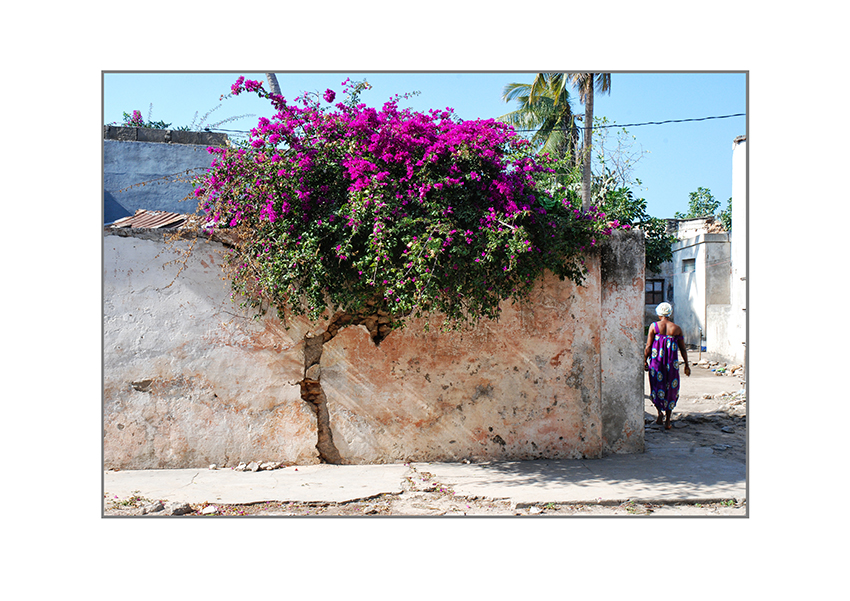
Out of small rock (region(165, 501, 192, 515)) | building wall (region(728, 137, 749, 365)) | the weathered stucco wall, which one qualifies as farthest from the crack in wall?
building wall (region(728, 137, 749, 365))

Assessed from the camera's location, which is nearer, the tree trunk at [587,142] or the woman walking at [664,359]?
the woman walking at [664,359]

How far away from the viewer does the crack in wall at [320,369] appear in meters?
4.71

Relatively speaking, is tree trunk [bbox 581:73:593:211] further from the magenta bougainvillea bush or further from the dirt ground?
the dirt ground

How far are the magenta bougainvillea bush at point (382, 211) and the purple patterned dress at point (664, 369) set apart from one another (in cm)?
200

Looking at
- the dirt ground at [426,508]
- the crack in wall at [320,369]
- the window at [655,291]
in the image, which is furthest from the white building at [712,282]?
the crack in wall at [320,369]

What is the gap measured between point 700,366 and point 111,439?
13.2 meters

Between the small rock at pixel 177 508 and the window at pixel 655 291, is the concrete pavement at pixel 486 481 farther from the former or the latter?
the window at pixel 655 291

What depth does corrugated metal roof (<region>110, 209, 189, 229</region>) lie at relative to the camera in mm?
4712

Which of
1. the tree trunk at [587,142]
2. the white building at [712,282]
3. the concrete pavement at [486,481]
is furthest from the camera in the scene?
the white building at [712,282]

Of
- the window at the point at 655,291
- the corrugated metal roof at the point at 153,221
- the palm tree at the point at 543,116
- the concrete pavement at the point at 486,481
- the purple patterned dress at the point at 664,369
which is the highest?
the palm tree at the point at 543,116

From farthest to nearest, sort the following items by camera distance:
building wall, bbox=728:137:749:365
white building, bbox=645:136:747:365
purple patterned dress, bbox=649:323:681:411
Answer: white building, bbox=645:136:747:365
building wall, bbox=728:137:749:365
purple patterned dress, bbox=649:323:681:411

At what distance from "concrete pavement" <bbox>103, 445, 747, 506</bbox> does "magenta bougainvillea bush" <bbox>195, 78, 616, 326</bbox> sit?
4.25 feet

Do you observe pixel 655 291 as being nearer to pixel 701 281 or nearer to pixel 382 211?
pixel 701 281

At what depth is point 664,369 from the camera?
588cm
